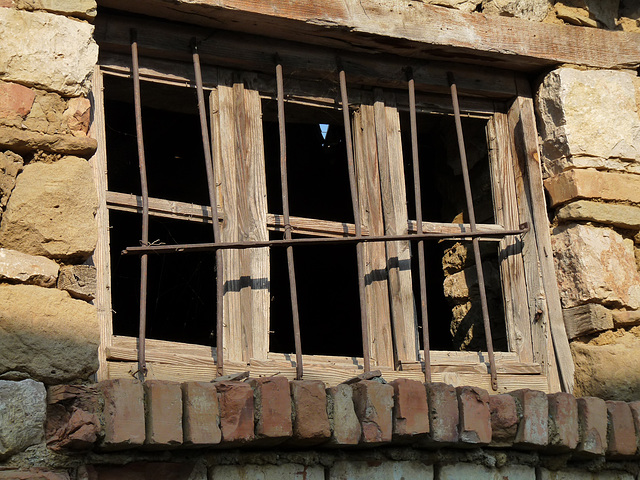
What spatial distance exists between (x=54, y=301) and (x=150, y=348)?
1.52 ft

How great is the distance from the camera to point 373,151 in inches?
129

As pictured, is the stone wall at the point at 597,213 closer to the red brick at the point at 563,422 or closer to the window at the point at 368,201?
the window at the point at 368,201

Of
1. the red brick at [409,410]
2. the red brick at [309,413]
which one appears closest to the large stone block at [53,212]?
the red brick at [309,413]

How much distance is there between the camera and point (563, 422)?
9.21ft

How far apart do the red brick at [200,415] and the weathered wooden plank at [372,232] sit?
0.81m

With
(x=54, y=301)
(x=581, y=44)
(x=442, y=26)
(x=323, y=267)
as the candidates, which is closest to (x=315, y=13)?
(x=442, y=26)

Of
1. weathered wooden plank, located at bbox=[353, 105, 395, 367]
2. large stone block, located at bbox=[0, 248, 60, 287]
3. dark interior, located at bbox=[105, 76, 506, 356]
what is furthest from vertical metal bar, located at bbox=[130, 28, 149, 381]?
dark interior, located at bbox=[105, 76, 506, 356]

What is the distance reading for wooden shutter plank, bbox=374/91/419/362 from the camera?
121 inches

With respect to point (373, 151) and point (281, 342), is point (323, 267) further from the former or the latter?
point (373, 151)

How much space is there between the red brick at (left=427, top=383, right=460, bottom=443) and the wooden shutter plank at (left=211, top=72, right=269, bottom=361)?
1.85 ft

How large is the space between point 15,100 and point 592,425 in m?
1.99

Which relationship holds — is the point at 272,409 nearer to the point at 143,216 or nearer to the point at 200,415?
the point at 200,415

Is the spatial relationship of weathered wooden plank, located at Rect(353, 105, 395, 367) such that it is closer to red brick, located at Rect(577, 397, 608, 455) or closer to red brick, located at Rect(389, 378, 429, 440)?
red brick, located at Rect(389, 378, 429, 440)

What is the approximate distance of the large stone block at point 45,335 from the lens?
7.36 ft
